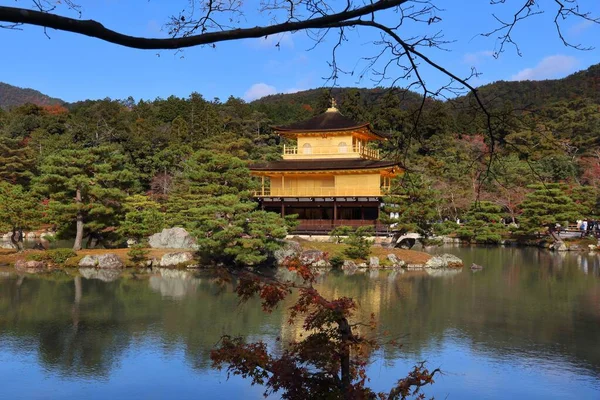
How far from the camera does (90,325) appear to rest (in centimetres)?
962

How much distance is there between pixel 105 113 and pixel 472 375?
3819 centimetres

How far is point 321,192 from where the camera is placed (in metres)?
22.0

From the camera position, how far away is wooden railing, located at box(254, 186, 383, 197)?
835 inches

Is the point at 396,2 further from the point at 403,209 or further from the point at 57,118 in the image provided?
the point at 57,118

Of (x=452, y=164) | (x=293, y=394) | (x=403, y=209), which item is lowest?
(x=293, y=394)

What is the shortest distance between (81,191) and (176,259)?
3.69 m

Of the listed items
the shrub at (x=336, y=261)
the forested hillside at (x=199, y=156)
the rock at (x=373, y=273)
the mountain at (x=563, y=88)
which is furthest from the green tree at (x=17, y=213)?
the mountain at (x=563, y=88)

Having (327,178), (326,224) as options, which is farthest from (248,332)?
(327,178)

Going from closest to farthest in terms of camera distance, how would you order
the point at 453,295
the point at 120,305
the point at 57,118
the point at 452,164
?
the point at 120,305
the point at 453,295
the point at 452,164
the point at 57,118

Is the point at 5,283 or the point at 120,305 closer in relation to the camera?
the point at 120,305

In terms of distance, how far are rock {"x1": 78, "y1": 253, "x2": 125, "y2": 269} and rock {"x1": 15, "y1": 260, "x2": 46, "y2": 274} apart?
3.46 feet

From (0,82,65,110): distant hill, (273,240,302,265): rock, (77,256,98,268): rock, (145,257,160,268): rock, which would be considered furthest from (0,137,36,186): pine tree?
(0,82,65,110): distant hill

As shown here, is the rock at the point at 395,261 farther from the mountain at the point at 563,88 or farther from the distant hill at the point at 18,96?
the distant hill at the point at 18,96

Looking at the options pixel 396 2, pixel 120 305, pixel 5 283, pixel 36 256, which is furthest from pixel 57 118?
pixel 396 2
